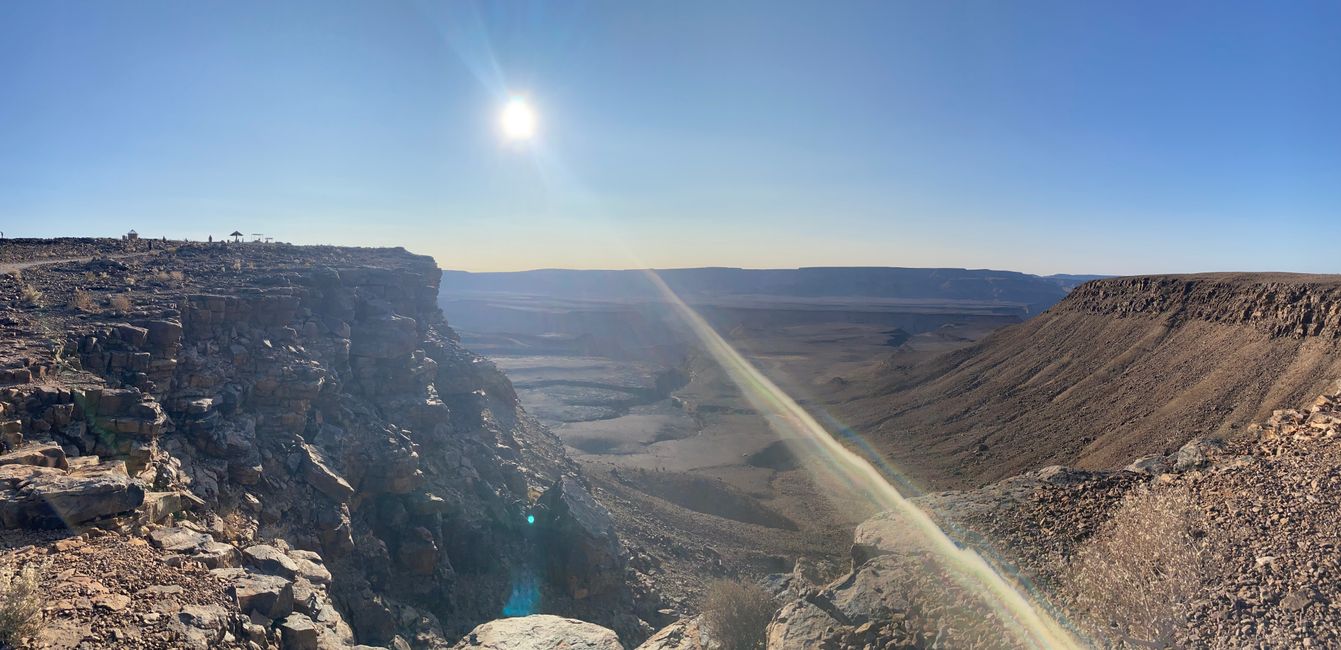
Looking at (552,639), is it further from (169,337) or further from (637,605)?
(169,337)

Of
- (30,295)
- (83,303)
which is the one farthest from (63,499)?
(30,295)

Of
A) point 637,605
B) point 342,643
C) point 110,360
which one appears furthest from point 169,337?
point 637,605

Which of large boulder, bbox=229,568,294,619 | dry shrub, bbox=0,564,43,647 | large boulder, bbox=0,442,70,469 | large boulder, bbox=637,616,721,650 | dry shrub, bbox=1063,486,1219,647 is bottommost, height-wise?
large boulder, bbox=637,616,721,650

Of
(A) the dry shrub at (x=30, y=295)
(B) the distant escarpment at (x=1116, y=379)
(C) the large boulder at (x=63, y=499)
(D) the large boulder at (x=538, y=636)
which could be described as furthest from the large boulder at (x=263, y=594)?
(B) the distant escarpment at (x=1116, y=379)

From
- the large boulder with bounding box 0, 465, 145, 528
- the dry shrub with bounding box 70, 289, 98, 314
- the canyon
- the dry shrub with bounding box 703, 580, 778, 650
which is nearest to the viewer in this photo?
the large boulder with bounding box 0, 465, 145, 528

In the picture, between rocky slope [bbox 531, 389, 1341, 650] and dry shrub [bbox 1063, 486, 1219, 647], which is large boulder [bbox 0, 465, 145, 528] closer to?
rocky slope [bbox 531, 389, 1341, 650]

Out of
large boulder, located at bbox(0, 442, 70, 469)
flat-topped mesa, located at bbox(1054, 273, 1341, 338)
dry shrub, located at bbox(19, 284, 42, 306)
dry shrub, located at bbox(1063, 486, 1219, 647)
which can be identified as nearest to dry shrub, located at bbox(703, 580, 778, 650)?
dry shrub, located at bbox(1063, 486, 1219, 647)

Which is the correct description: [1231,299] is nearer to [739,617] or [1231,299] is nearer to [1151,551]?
[1151,551]
